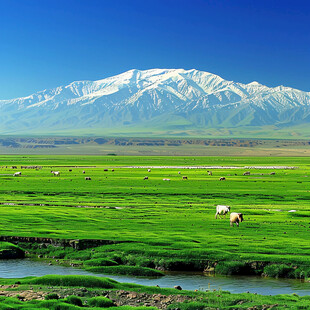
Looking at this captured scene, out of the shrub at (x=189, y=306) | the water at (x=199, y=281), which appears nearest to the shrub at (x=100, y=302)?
the shrub at (x=189, y=306)

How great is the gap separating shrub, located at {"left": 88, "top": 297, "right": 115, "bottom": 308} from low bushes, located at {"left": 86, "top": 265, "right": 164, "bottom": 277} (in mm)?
5818

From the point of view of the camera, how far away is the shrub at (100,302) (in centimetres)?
2170

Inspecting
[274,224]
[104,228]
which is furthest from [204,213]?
[104,228]

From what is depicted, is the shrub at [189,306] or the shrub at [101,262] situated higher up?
the shrub at [101,262]

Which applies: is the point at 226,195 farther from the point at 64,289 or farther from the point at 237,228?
the point at 64,289

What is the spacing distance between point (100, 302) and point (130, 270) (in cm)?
627

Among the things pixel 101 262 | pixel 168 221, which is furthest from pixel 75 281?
pixel 168 221

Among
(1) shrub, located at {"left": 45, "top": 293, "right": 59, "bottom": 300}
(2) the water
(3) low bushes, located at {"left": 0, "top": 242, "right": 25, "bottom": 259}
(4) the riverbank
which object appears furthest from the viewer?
(3) low bushes, located at {"left": 0, "top": 242, "right": 25, "bottom": 259}

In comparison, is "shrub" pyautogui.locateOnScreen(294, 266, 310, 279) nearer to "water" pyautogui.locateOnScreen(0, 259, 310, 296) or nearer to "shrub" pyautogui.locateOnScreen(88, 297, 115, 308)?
"water" pyautogui.locateOnScreen(0, 259, 310, 296)

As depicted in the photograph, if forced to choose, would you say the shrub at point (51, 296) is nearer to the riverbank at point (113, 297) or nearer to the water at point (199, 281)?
the riverbank at point (113, 297)

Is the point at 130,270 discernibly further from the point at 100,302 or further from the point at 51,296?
the point at 51,296

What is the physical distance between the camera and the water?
25.1 meters

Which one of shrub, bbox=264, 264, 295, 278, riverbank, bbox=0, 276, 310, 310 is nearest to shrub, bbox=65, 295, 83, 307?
riverbank, bbox=0, 276, 310, 310

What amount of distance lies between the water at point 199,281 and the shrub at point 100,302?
14.5 feet
